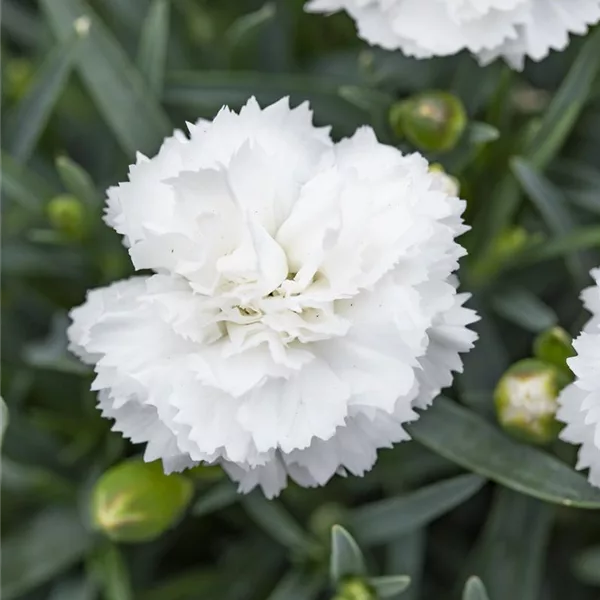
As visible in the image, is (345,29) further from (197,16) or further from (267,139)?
(267,139)

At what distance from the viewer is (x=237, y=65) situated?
0.92 metres

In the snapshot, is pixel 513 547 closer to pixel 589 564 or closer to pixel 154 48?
pixel 589 564

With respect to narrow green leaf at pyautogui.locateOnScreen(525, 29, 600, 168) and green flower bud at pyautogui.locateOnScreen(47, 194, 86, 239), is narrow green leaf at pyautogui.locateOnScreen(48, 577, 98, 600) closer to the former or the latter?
green flower bud at pyautogui.locateOnScreen(47, 194, 86, 239)

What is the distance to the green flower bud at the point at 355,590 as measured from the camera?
0.67 metres

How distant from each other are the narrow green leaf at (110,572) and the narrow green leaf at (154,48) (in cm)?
39

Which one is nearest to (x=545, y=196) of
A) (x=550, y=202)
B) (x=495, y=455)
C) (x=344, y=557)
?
(x=550, y=202)

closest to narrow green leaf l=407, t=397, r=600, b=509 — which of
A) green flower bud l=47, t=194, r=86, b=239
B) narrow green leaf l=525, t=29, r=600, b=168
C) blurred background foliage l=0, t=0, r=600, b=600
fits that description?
blurred background foliage l=0, t=0, r=600, b=600

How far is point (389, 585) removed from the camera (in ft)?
2.18

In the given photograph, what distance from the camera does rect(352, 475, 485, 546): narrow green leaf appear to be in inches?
27.6

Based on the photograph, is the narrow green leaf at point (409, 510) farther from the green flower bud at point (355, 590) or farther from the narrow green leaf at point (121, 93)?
the narrow green leaf at point (121, 93)

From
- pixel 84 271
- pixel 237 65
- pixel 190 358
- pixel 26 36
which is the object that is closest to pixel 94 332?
pixel 190 358

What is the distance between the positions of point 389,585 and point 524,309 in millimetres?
266

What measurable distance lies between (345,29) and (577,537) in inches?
22.9

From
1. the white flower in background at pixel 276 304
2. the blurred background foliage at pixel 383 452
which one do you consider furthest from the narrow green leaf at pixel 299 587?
the white flower in background at pixel 276 304
